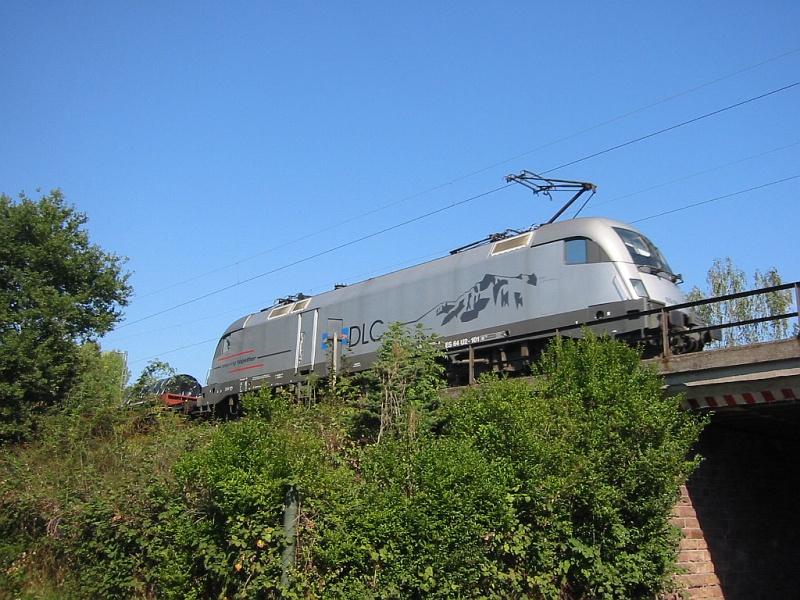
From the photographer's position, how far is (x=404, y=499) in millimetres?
8672

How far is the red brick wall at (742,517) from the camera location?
1146 cm

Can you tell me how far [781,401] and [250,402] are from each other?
7.42 metres

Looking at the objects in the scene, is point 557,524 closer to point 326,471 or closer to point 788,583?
point 326,471

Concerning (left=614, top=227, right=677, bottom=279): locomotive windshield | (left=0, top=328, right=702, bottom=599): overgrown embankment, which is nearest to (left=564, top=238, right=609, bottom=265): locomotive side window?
(left=614, top=227, right=677, bottom=279): locomotive windshield

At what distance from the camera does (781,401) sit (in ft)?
34.3

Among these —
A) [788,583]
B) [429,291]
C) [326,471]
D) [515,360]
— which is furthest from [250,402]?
[788,583]

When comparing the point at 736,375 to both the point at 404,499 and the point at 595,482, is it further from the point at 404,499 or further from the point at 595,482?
the point at 404,499

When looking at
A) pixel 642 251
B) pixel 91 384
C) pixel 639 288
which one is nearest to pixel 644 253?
pixel 642 251

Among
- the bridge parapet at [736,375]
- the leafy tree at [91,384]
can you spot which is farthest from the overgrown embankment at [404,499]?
the leafy tree at [91,384]

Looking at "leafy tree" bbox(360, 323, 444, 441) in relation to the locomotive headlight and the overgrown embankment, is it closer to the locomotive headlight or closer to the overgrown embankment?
the overgrown embankment

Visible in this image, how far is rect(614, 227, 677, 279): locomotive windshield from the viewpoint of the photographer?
15352 mm

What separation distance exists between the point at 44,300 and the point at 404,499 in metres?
13.9

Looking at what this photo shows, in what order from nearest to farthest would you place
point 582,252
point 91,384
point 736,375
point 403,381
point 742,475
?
point 736,375 → point 403,381 → point 742,475 → point 582,252 → point 91,384

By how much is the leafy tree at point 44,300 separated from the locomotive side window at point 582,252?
12.6 meters
